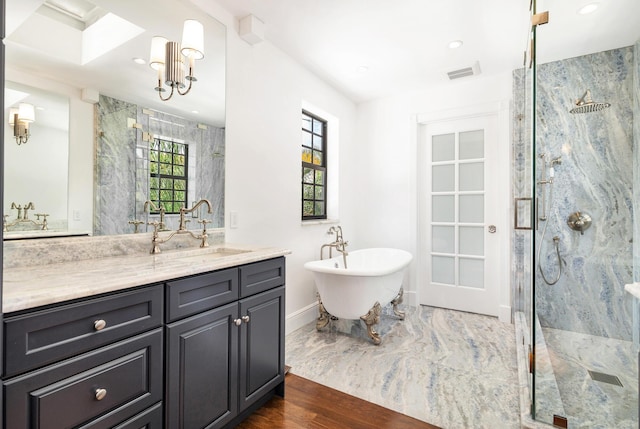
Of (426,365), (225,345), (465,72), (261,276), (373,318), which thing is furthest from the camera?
(465,72)

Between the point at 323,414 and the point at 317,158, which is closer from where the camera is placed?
the point at 323,414

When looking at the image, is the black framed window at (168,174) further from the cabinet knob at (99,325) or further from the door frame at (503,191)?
the door frame at (503,191)

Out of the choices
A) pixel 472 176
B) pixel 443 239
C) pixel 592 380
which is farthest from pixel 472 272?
pixel 592 380

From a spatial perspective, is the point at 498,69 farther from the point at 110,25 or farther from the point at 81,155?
the point at 81,155

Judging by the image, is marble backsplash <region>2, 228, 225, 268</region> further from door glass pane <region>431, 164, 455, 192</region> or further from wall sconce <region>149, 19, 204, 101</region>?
door glass pane <region>431, 164, 455, 192</region>

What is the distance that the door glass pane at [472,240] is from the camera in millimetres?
3557

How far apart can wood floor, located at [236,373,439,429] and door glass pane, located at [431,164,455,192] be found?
8.59 feet

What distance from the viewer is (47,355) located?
0.96 m

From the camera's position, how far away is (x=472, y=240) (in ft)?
11.8

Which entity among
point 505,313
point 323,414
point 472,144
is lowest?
point 323,414

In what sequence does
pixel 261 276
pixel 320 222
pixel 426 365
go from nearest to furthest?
pixel 261 276 → pixel 426 365 → pixel 320 222

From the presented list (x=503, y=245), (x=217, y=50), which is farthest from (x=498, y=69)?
(x=217, y=50)

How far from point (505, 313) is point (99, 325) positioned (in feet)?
11.6

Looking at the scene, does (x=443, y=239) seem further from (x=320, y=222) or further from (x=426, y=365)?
(x=426, y=365)
